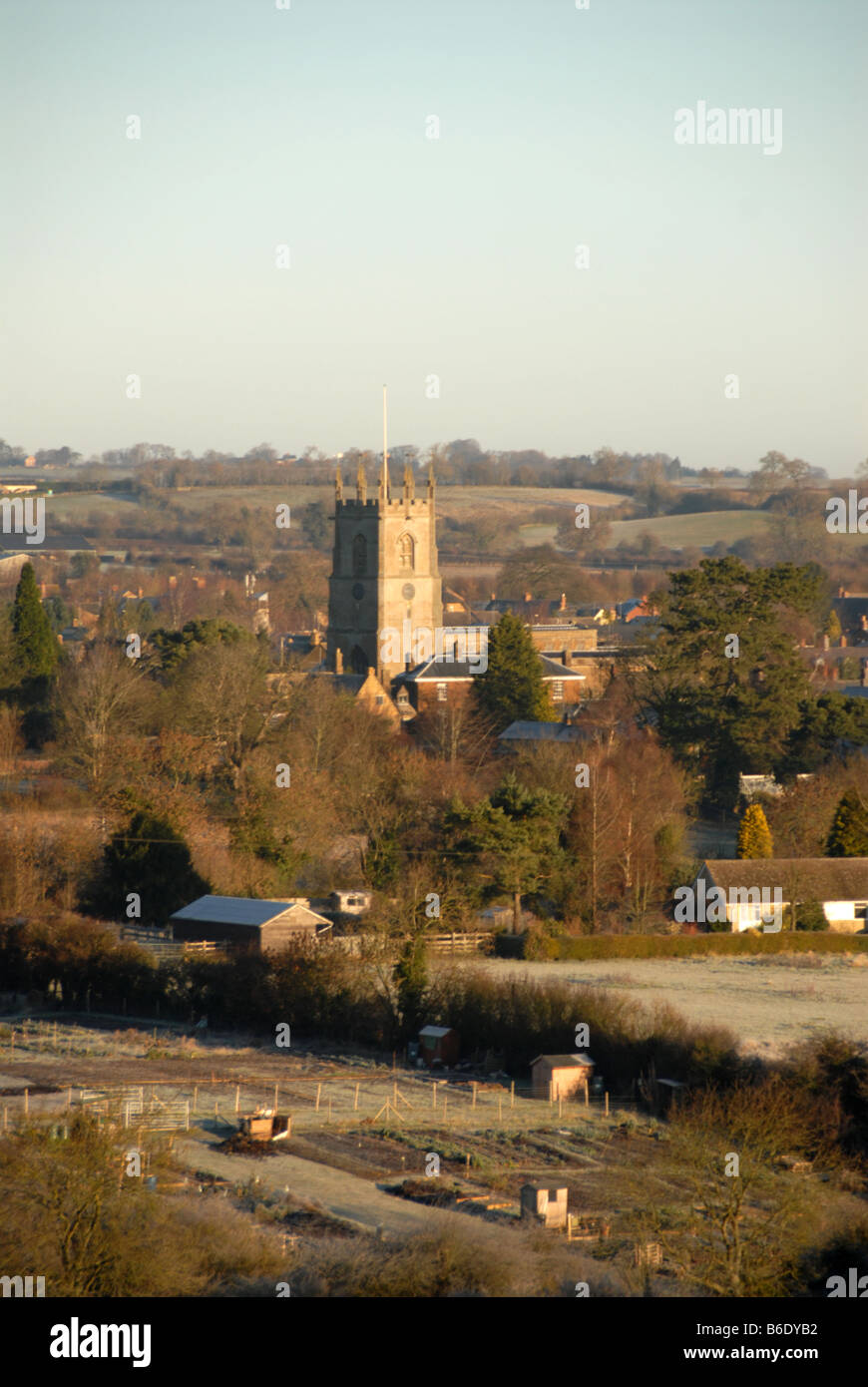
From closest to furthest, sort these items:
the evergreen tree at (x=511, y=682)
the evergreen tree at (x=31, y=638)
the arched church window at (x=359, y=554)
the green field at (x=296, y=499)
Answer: the evergreen tree at (x=31, y=638) < the evergreen tree at (x=511, y=682) < the arched church window at (x=359, y=554) < the green field at (x=296, y=499)

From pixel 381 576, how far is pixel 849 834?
2856 centimetres

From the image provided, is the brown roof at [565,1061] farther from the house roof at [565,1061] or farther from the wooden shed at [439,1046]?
the wooden shed at [439,1046]

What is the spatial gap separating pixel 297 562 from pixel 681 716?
8789 centimetres

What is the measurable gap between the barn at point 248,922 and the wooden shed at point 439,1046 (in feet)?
11.6

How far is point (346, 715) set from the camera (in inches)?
1689

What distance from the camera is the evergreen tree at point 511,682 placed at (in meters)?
48.7

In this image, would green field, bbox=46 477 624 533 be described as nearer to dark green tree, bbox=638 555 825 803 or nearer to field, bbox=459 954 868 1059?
dark green tree, bbox=638 555 825 803

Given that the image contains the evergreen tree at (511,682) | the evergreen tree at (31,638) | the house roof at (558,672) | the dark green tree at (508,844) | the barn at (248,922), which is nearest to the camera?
the barn at (248,922)

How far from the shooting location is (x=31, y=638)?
1843 inches

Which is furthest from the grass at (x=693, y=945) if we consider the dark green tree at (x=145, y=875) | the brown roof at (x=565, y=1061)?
the brown roof at (x=565, y=1061)
